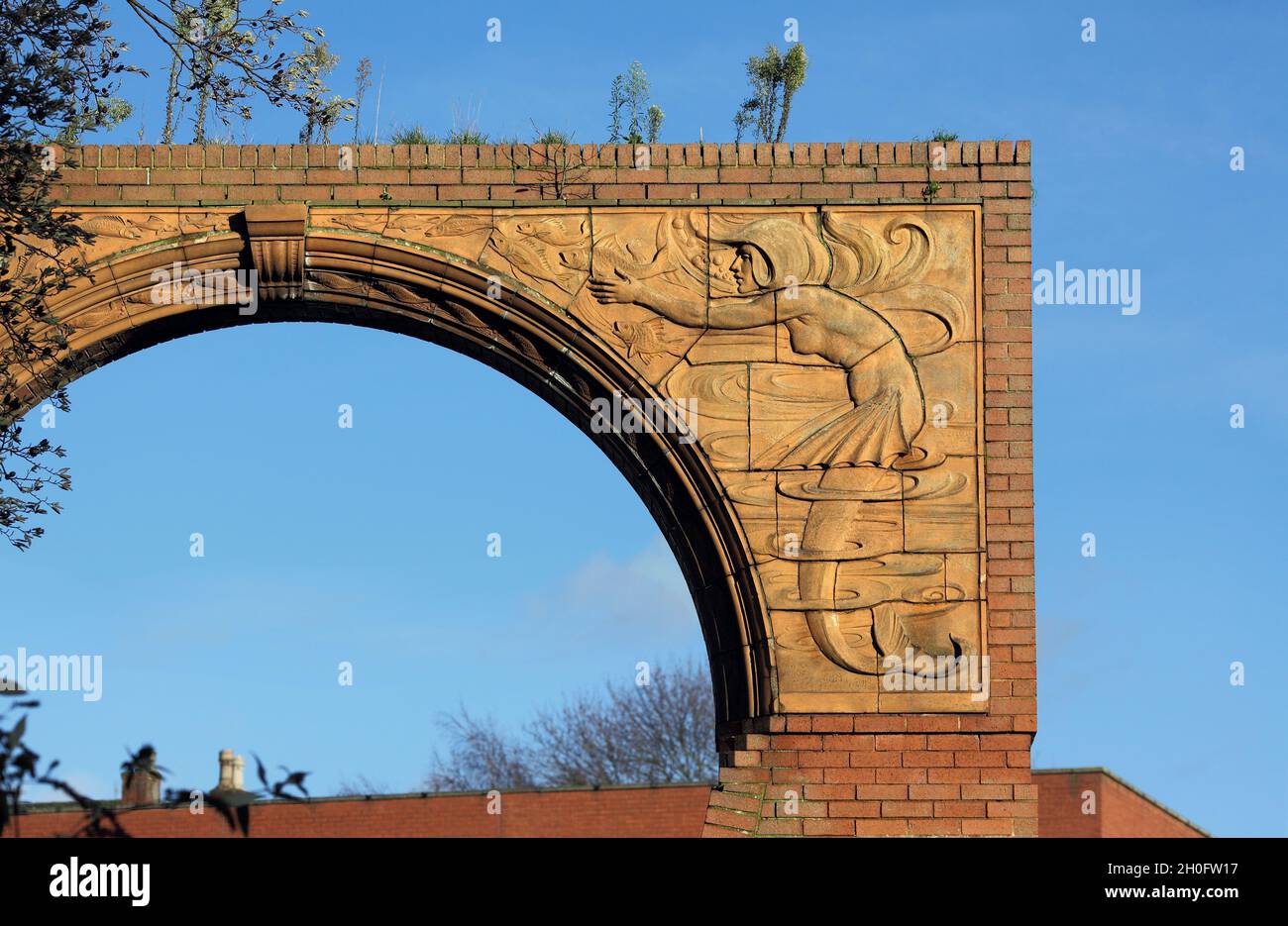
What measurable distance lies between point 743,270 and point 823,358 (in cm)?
83

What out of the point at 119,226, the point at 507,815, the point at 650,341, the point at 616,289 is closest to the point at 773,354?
the point at 650,341

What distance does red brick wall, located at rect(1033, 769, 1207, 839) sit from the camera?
27.2 meters

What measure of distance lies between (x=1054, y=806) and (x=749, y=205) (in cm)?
1748

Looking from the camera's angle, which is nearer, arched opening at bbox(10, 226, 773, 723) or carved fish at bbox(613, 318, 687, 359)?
arched opening at bbox(10, 226, 773, 723)

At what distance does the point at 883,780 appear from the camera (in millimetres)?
11836

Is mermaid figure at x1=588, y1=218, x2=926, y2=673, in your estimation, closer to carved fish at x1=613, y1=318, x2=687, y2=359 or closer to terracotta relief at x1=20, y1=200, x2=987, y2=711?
terracotta relief at x1=20, y1=200, x2=987, y2=711

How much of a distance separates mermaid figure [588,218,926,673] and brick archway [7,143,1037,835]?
16mm

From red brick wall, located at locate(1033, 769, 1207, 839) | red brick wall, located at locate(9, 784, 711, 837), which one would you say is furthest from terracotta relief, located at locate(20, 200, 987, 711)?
red brick wall, located at locate(1033, 769, 1207, 839)

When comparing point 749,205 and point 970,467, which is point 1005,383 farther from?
point 749,205

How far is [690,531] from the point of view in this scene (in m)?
12.4

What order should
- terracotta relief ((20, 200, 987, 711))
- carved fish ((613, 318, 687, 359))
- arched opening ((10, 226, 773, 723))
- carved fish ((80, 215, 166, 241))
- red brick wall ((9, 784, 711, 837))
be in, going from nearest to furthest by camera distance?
terracotta relief ((20, 200, 987, 711)), arched opening ((10, 226, 773, 723)), carved fish ((613, 318, 687, 359)), carved fish ((80, 215, 166, 241)), red brick wall ((9, 784, 711, 837))

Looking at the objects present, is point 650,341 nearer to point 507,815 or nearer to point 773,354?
point 773,354
